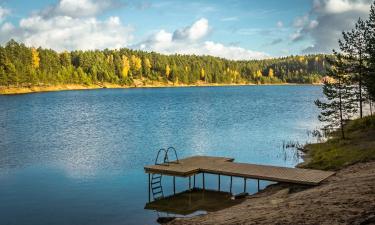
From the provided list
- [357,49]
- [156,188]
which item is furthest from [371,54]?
[156,188]

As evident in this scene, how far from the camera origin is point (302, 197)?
21.1m

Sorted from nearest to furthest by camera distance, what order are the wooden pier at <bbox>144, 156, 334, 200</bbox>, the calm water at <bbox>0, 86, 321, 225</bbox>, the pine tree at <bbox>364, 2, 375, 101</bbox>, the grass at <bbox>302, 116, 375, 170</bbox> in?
the calm water at <bbox>0, 86, 321, 225</bbox> → the wooden pier at <bbox>144, 156, 334, 200</bbox> → the grass at <bbox>302, 116, 375, 170</bbox> → the pine tree at <bbox>364, 2, 375, 101</bbox>

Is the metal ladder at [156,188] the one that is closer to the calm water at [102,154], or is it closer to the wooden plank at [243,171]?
the calm water at [102,154]

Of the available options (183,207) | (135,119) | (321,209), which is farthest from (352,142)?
(135,119)

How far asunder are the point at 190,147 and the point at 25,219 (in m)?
27.2

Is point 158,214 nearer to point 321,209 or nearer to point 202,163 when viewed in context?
point 202,163

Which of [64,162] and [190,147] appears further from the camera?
[190,147]

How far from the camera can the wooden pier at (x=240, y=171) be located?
27.7 m

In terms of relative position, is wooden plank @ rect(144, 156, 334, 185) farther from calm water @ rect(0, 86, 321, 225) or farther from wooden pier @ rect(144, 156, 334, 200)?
calm water @ rect(0, 86, 321, 225)

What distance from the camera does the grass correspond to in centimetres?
3206

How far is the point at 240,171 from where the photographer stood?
30.0m

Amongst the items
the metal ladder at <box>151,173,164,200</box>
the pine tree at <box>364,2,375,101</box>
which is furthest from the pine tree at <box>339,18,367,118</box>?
the metal ladder at <box>151,173,164,200</box>

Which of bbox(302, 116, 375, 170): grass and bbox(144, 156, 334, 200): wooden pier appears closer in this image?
bbox(144, 156, 334, 200): wooden pier

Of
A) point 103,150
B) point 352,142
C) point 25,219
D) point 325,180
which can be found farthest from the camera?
point 103,150
